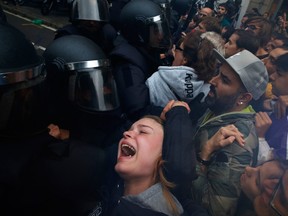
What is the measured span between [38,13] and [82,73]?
955 centimetres

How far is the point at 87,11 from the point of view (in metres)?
3.10

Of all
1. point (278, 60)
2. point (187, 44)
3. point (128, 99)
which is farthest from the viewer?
point (278, 60)

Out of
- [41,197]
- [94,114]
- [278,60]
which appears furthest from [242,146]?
[278,60]

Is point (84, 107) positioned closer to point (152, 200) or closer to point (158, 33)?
point (152, 200)

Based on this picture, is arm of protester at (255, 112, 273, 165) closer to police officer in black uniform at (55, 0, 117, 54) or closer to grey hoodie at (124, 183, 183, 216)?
grey hoodie at (124, 183, 183, 216)

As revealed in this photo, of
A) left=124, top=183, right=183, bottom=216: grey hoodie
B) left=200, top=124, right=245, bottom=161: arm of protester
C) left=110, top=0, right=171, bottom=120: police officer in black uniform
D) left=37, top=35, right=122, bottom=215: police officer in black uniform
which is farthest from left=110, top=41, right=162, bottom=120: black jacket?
left=124, top=183, right=183, bottom=216: grey hoodie

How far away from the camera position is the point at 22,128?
1.29m

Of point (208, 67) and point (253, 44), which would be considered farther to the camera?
point (253, 44)

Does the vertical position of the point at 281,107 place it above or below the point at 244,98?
below

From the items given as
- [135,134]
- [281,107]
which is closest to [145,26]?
[135,134]

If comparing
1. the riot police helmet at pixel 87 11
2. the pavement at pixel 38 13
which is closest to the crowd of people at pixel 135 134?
the riot police helmet at pixel 87 11

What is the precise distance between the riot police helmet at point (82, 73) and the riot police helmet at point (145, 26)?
74cm

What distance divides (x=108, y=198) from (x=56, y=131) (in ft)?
1.91

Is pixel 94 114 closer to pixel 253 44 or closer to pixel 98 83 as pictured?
pixel 98 83
